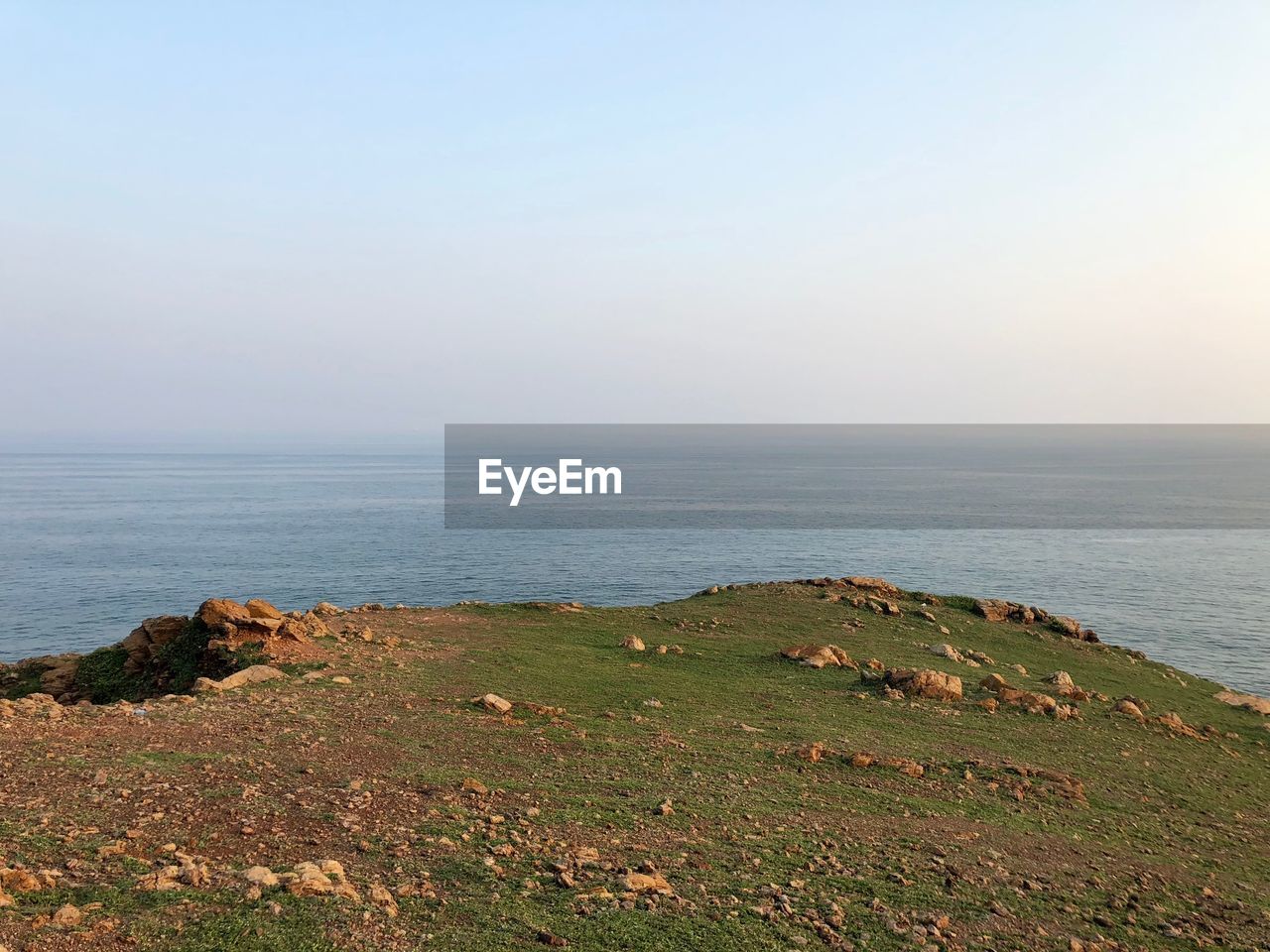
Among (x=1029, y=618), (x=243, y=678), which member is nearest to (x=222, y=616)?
(x=243, y=678)

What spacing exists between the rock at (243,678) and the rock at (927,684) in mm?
18386

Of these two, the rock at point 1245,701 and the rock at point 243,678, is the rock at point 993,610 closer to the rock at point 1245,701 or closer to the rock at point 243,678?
the rock at point 1245,701

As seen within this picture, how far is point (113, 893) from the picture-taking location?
926cm

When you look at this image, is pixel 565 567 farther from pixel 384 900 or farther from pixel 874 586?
pixel 384 900

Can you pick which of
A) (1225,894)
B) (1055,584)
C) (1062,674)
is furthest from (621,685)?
(1055,584)

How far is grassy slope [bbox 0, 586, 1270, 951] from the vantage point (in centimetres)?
1002

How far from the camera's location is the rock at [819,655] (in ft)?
93.6

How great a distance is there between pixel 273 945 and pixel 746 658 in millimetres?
22449

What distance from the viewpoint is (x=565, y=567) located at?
72938 millimetres

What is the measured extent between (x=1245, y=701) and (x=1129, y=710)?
403 inches

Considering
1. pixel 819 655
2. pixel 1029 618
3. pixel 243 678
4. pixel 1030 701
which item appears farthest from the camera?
pixel 1029 618

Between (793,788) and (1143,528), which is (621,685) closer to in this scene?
(793,788)

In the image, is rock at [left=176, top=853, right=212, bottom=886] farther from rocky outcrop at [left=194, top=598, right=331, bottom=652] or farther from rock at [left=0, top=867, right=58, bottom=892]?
rocky outcrop at [left=194, top=598, right=331, bottom=652]

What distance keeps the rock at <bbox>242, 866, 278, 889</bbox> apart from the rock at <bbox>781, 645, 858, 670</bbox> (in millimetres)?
21248
